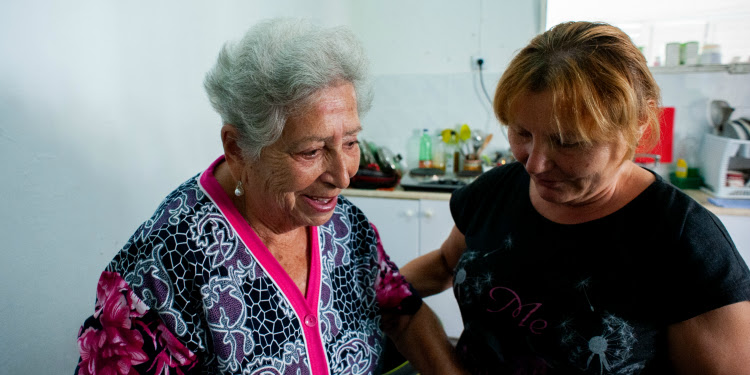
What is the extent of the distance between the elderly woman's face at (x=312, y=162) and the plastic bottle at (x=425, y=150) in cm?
228

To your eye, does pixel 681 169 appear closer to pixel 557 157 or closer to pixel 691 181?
pixel 691 181

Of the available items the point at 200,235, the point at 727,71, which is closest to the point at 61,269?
the point at 200,235

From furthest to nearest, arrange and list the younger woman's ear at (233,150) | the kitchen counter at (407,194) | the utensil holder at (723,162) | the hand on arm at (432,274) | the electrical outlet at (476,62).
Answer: the electrical outlet at (476,62)
the kitchen counter at (407,194)
the utensil holder at (723,162)
the hand on arm at (432,274)
the younger woman's ear at (233,150)

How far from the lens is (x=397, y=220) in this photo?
2.78 meters

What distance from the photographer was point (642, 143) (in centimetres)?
97

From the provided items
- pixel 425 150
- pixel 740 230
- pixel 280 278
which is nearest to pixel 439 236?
pixel 425 150

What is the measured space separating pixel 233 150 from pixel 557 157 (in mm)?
626

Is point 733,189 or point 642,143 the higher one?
point 642,143


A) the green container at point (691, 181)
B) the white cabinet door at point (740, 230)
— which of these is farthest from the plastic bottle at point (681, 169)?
the white cabinet door at point (740, 230)

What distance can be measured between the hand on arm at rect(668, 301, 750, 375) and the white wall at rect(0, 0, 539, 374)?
2.57 ft

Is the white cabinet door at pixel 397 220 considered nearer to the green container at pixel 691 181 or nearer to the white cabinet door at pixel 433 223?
the white cabinet door at pixel 433 223

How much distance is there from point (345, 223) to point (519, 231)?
1.34 feet

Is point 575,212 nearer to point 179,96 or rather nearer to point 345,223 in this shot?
point 345,223

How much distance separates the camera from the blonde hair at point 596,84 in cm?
86
